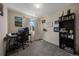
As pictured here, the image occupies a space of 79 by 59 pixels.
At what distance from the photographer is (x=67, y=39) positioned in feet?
9.03

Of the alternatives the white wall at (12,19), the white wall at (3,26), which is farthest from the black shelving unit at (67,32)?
the white wall at (3,26)

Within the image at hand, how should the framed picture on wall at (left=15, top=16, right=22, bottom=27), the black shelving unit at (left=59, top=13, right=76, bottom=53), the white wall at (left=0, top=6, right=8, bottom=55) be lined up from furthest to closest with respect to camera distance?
the black shelving unit at (left=59, top=13, right=76, bottom=53) → the framed picture on wall at (left=15, top=16, right=22, bottom=27) → the white wall at (left=0, top=6, right=8, bottom=55)

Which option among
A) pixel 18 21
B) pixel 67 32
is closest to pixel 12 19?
pixel 18 21

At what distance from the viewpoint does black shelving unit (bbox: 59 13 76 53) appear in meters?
2.49

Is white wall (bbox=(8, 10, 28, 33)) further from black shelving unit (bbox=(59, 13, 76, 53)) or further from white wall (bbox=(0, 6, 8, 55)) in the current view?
black shelving unit (bbox=(59, 13, 76, 53))

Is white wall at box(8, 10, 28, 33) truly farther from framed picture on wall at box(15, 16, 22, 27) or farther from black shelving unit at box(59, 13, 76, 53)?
black shelving unit at box(59, 13, 76, 53)

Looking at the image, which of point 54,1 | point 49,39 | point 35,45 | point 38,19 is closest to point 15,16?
point 38,19

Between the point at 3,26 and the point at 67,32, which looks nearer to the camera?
the point at 3,26

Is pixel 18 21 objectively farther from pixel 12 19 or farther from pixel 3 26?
pixel 3 26

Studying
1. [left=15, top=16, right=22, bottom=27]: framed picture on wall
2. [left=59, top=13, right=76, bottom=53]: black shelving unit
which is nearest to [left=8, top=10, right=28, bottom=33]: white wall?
[left=15, top=16, right=22, bottom=27]: framed picture on wall

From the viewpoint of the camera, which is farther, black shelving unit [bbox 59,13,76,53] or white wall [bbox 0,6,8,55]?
black shelving unit [bbox 59,13,76,53]

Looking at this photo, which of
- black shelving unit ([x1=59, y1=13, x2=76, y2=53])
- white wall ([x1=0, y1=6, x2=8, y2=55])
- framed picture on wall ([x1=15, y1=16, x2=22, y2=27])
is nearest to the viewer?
→ white wall ([x1=0, y1=6, x2=8, y2=55])

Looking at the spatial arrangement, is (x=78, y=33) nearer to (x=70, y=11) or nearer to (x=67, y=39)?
(x=67, y=39)

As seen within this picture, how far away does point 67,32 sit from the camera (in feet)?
8.87
